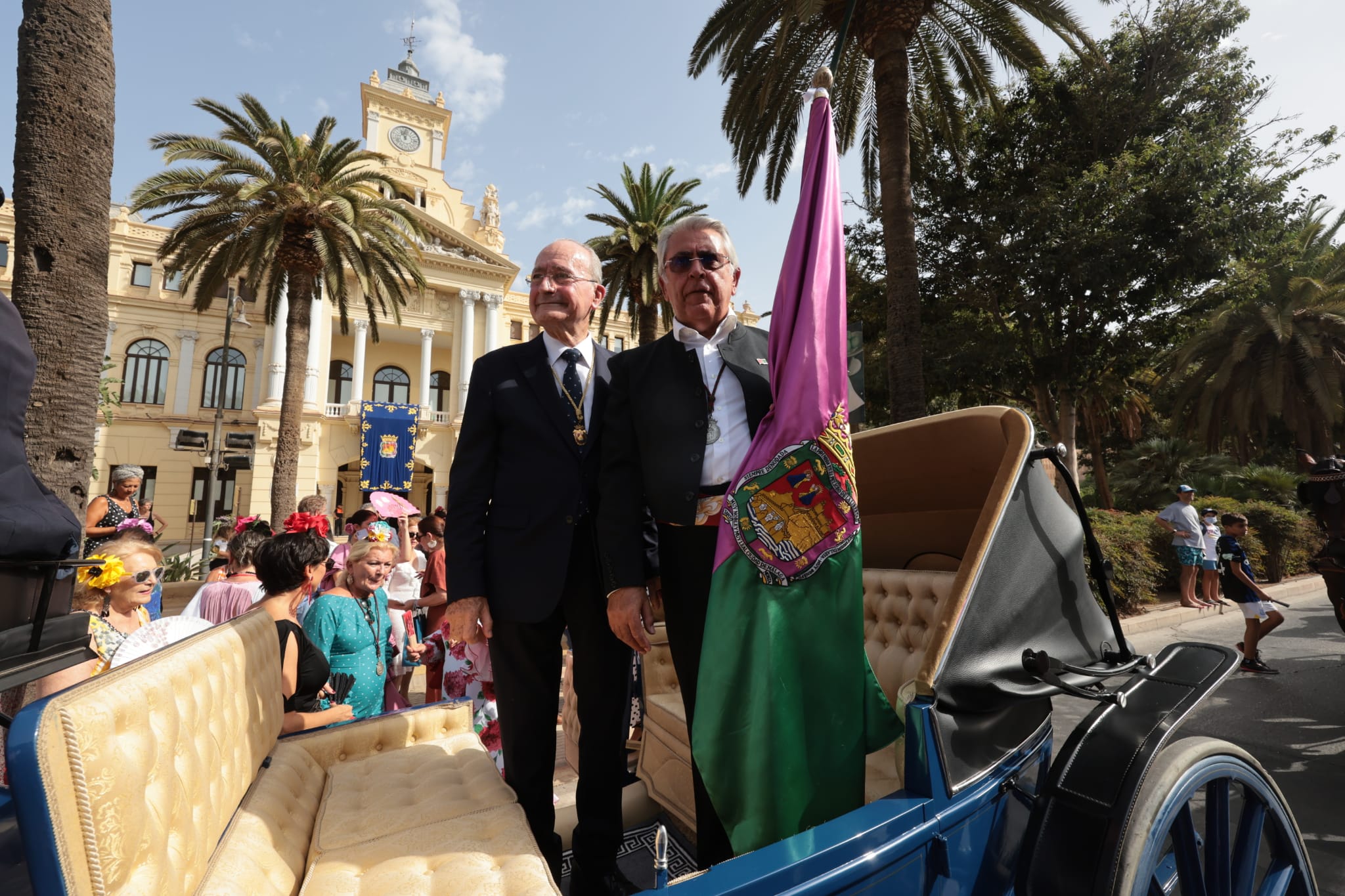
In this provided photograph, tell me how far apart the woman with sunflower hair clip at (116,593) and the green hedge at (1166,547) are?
9.21 meters

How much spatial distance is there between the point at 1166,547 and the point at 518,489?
12.0 metres

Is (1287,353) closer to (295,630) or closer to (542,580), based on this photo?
(542,580)

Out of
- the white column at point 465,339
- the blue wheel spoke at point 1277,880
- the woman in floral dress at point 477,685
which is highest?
the white column at point 465,339

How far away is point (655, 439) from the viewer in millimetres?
1886

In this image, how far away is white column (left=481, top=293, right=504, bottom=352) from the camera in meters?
29.9

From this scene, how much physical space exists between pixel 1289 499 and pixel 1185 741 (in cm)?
1893

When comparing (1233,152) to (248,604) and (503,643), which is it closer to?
(503,643)

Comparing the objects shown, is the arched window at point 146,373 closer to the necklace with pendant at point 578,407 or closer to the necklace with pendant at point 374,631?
the necklace with pendant at point 374,631

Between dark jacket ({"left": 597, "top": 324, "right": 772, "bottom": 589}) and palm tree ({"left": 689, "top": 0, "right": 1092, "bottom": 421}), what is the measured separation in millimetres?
5880

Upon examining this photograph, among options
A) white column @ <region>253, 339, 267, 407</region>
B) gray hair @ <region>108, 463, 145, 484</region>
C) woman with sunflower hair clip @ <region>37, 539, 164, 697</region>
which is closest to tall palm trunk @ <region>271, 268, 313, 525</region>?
gray hair @ <region>108, 463, 145, 484</region>

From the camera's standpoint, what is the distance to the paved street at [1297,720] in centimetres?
302

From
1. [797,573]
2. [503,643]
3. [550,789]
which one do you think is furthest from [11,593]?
[797,573]

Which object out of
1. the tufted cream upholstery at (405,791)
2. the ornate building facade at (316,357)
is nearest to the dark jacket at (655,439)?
the tufted cream upholstery at (405,791)

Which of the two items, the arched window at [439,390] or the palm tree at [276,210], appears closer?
the palm tree at [276,210]
